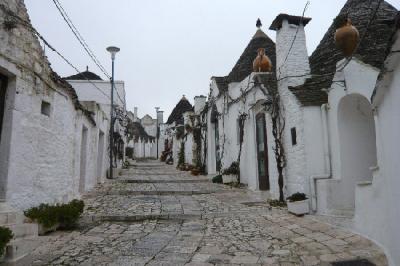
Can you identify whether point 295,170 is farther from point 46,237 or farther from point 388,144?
point 46,237

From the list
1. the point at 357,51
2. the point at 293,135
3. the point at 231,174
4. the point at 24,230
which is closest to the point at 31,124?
the point at 24,230

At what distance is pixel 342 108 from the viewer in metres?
7.75

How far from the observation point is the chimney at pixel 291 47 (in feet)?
29.5

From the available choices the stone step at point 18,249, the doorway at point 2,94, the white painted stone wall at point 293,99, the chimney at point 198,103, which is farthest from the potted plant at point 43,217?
the chimney at point 198,103

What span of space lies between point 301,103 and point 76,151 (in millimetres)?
5900

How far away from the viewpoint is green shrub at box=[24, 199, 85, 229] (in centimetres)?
571

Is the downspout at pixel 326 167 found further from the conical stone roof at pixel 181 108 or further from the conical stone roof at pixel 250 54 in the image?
the conical stone roof at pixel 181 108

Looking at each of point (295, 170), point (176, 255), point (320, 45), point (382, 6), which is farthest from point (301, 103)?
point (176, 255)

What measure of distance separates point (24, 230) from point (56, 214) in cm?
73

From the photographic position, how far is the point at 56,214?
6035 millimetres

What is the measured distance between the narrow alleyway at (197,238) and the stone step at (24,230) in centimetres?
27

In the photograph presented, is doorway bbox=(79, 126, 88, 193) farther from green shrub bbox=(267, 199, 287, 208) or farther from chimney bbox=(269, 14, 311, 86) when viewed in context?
chimney bbox=(269, 14, 311, 86)

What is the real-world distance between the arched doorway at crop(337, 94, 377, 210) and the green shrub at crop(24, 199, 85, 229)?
558 cm

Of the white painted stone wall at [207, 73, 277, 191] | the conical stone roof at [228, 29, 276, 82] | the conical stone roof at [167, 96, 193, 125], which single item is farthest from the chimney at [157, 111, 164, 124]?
the conical stone roof at [228, 29, 276, 82]
